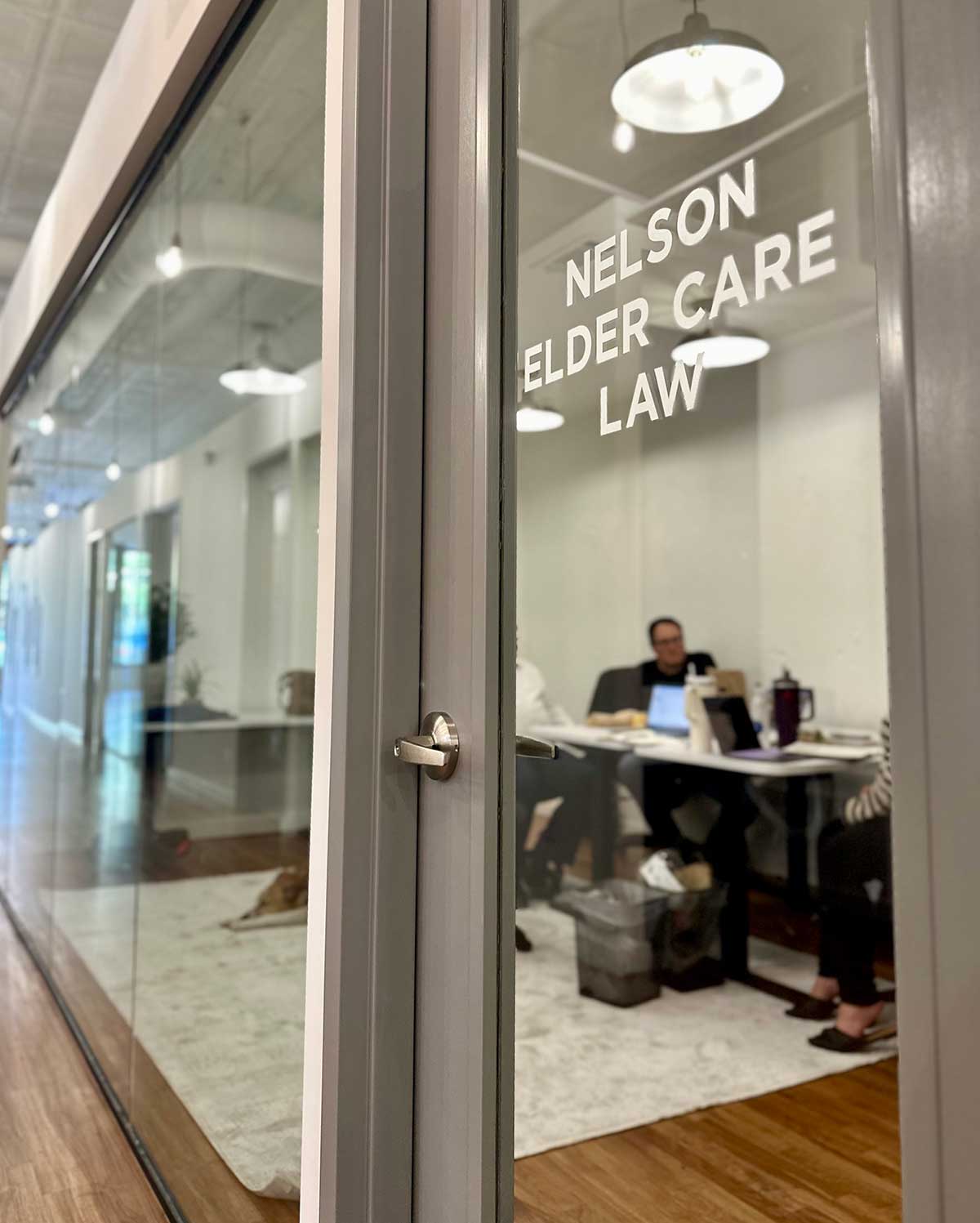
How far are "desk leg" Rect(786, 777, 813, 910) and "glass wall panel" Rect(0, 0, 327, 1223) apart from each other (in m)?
1.24

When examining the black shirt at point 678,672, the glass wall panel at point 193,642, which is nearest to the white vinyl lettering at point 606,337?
the glass wall panel at point 193,642

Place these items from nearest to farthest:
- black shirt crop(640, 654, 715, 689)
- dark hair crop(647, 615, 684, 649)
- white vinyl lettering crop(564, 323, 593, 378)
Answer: white vinyl lettering crop(564, 323, 593, 378) < black shirt crop(640, 654, 715, 689) < dark hair crop(647, 615, 684, 649)

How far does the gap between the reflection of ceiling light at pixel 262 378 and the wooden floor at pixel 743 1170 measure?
2.53 meters

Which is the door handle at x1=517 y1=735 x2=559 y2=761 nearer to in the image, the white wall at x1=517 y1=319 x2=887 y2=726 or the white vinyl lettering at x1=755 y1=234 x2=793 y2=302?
the white vinyl lettering at x1=755 y1=234 x2=793 y2=302

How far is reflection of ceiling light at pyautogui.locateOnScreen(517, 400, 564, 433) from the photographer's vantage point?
3.90ft

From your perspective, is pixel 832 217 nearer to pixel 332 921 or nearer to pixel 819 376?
pixel 332 921

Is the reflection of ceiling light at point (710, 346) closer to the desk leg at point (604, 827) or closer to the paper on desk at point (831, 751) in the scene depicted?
the paper on desk at point (831, 751)

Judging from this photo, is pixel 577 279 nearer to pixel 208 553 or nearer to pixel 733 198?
pixel 733 198

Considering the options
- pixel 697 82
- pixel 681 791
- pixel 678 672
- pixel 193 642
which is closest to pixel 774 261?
pixel 697 82

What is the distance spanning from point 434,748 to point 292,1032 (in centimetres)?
84

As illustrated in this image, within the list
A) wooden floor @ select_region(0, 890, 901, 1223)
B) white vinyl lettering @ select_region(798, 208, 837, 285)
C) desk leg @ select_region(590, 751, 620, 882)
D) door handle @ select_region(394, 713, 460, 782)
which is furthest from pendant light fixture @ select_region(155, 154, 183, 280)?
desk leg @ select_region(590, 751, 620, 882)

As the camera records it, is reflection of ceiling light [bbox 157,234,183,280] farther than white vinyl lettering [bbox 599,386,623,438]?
Yes

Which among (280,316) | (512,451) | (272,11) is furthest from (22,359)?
(512,451)

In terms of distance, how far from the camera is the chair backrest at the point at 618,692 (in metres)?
4.22
